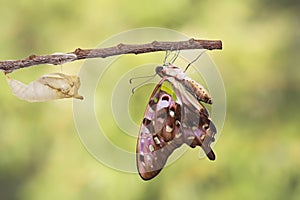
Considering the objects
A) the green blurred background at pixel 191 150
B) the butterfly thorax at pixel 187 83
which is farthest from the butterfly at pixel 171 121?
the green blurred background at pixel 191 150

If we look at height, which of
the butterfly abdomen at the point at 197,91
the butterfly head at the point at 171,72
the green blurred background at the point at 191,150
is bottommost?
the butterfly abdomen at the point at 197,91

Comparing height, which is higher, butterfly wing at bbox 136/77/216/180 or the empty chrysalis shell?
the empty chrysalis shell

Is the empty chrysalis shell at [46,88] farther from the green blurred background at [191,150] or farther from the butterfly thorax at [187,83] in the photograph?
the green blurred background at [191,150]

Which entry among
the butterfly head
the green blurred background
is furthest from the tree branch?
the green blurred background

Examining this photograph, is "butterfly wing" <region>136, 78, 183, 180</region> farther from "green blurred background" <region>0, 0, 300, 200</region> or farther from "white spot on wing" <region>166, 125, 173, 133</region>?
"green blurred background" <region>0, 0, 300, 200</region>

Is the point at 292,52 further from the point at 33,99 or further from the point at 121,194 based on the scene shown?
the point at 33,99

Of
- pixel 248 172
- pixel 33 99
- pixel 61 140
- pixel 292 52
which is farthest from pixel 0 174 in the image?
pixel 33 99

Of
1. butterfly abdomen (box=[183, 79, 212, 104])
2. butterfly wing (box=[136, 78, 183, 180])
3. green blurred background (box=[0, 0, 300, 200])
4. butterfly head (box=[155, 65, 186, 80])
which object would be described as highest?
green blurred background (box=[0, 0, 300, 200])
